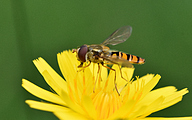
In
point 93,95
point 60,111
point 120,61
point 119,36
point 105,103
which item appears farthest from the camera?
point 119,36

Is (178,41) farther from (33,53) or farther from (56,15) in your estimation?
(33,53)

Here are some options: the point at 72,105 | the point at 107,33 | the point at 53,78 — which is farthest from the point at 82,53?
the point at 107,33

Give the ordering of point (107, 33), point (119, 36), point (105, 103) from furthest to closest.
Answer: point (107, 33)
point (119, 36)
point (105, 103)

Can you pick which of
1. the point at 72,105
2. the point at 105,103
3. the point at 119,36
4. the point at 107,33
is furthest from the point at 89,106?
the point at 107,33

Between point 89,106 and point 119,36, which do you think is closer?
point 89,106

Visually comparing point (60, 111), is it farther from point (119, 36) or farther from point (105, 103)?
point (119, 36)

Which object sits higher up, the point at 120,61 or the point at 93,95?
the point at 120,61

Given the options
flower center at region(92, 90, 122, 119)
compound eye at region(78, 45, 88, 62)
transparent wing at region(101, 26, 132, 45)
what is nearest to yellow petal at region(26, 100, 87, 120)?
flower center at region(92, 90, 122, 119)

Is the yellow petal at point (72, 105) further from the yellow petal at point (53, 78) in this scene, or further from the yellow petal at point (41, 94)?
the yellow petal at point (53, 78)

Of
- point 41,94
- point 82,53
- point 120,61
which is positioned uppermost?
point 82,53
